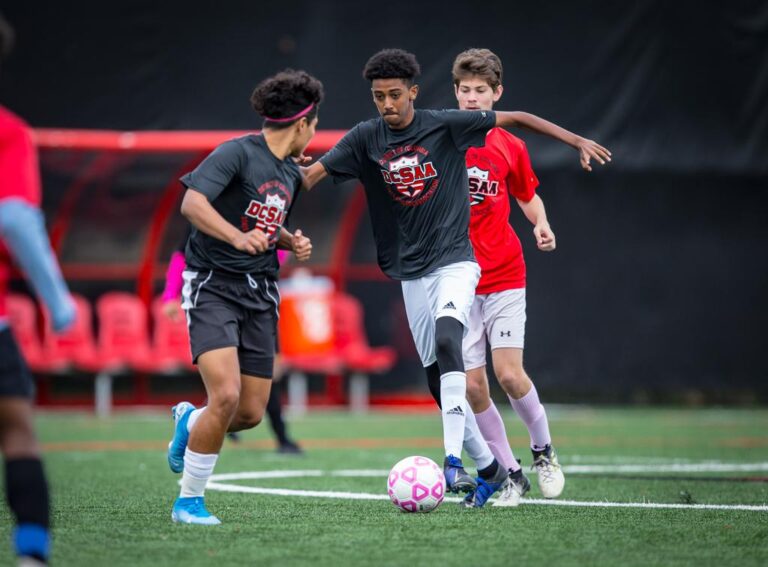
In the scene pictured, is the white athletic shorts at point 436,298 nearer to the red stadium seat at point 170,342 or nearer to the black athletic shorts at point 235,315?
the black athletic shorts at point 235,315

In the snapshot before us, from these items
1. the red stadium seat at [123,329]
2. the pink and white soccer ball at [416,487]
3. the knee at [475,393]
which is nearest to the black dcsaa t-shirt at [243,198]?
the pink and white soccer ball at [416,487]

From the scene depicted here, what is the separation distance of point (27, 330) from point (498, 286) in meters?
9.93

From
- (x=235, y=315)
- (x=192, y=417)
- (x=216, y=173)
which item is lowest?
(x=192, y=417)

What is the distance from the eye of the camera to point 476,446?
649cm

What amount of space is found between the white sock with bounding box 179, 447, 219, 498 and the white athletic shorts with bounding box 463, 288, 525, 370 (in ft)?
5.88

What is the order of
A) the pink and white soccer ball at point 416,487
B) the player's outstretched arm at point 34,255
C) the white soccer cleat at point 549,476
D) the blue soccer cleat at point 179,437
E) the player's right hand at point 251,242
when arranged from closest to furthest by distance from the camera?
the player's outstretched arm at point 34,255 < the player's right hand at point 251,242 < the pink and white soccer ball at point 416,487 < the blue soccer cleat at point 179,437 < the white soccer cleat at point 549,476

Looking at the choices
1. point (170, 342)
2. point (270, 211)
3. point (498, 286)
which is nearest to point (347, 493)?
point (498, 286)

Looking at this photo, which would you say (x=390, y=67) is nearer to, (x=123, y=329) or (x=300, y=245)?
(x=300, y=245)

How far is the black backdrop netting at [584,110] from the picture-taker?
635 inches

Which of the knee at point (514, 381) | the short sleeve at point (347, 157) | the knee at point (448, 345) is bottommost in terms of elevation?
the knee at point (514, 381)

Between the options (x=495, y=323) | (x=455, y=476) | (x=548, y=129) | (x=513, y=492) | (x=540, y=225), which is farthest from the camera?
(x=540, y=225)

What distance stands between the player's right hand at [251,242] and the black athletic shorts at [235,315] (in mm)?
291

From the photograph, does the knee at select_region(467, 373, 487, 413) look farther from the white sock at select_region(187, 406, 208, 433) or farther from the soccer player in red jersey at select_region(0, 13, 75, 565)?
the soccer player in red jersey at select_region(0, 13, 75, 565)

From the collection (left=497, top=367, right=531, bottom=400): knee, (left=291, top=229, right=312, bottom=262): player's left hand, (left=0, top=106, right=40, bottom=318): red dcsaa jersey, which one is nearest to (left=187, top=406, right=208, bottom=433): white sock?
(left=291, top=229, right=312, bottom=262): player's left hand
